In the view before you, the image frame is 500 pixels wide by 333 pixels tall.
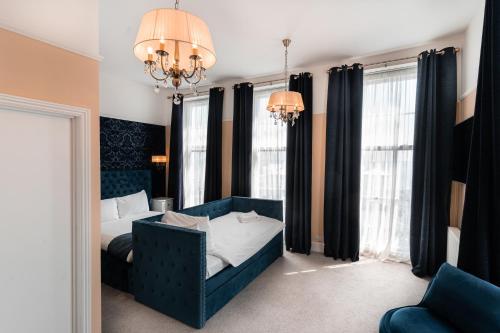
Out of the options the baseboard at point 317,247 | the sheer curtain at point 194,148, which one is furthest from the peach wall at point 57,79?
the sheer curtain at point 194,148

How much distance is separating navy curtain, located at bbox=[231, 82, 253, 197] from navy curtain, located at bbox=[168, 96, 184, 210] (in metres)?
1.28

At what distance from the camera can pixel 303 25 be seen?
2.80 metres

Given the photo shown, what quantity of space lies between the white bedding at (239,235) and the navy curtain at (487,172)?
2014 mm

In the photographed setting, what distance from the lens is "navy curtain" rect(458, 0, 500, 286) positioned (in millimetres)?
1894

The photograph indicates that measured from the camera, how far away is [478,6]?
2.52m

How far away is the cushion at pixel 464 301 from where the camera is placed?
58.8 inches

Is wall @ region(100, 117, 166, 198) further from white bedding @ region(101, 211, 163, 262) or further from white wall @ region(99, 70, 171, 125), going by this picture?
white bedding @ region(101, 211, 163, 262)

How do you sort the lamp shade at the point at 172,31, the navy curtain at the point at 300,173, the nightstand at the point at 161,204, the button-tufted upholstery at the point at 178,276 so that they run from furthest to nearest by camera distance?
the nightstand at the point at 161,204 < the navy curtain at the point at 300,173 < the button-tufted upholstery at the point at 178,276 < the lamp shade at the point at 172,31

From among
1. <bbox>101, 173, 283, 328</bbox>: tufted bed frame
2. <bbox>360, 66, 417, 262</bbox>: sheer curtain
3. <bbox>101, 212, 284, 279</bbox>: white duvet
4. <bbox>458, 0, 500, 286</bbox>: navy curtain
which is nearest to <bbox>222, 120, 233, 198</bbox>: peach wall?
<bbox>101, 212, 284, 279</bbox>: white duvet

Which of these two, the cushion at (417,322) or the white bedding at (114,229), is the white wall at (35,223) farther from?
the cushion at (417,322)

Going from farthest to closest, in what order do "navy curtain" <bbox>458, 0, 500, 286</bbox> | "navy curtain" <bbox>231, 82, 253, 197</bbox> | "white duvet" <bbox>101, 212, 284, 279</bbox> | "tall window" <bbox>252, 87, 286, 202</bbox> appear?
"navy curtain" <bbox>231, 82, 253, 197</bbox>, "tall window" <bbox>252, 87, 286, 202</bbox>, "white duvet" <bbox>101, 212, 284, 279</bbox>, "navy curtain" <bbox>458, 0, 500, 286</bbox>

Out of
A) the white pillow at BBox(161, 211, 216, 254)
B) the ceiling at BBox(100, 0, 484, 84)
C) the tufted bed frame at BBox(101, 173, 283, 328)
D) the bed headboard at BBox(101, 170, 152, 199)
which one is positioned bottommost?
the tufted bed frame at BBox(101, 173, 283, 328)

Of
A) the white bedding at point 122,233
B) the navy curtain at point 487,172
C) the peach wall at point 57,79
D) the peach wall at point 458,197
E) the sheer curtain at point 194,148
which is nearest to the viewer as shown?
the peach wall at point 57,79

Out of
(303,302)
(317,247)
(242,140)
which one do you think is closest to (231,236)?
(303,302)
